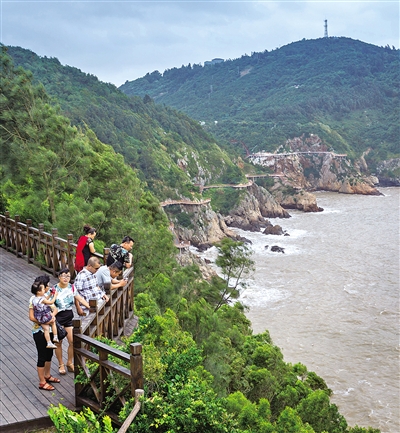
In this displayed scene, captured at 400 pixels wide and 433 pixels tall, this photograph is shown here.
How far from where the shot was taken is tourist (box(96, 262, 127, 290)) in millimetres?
7418

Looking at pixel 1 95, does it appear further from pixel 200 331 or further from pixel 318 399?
pixel 318 399

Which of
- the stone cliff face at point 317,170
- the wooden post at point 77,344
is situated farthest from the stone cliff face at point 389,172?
the wooden post at point 77,344

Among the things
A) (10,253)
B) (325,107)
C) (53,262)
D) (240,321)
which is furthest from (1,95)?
(325,107)

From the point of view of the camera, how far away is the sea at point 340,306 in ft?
66.4

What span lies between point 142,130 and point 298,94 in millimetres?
75342

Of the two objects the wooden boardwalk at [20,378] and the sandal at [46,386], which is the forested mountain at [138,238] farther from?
the sandal at [46,386]

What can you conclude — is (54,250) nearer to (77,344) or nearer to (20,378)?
(20,378)

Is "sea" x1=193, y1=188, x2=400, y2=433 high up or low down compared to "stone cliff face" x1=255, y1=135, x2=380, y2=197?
down

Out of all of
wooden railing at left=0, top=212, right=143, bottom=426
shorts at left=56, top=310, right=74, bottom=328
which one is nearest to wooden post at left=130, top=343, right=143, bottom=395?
wooden railing at left=0, top=212, right=143, bottom=426

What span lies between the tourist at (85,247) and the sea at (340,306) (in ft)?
44.0

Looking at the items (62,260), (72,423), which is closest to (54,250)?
(62,260)

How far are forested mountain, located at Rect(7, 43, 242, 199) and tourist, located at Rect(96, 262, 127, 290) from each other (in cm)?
4494

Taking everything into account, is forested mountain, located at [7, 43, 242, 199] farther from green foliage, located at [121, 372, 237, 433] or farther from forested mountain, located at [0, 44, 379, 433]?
green foliage, located at [121, 372, 237, 433]

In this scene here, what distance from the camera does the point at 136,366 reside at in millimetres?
4863
